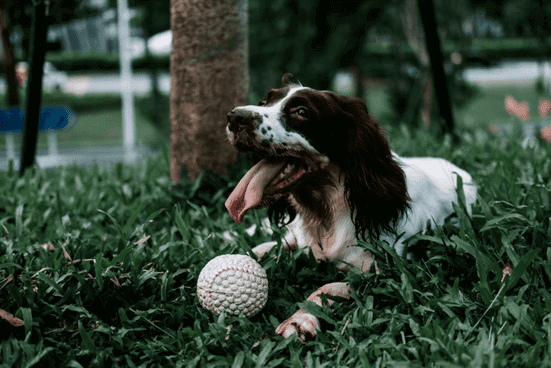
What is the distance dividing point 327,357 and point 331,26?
31.8 ft

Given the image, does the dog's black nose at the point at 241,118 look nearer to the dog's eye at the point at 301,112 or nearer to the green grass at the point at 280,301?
the dog's eye at the point at 301,112

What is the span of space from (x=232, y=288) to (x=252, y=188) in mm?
465

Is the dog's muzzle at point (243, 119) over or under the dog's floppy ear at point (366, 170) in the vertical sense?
over

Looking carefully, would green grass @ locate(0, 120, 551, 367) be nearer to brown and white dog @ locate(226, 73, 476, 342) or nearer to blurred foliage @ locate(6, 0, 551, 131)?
brown and white dog @ locate(226, 73, 476, 342)

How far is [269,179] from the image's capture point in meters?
2.37

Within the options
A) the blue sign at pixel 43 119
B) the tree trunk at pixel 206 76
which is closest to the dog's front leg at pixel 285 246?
the tree trunk at pixel 206 76

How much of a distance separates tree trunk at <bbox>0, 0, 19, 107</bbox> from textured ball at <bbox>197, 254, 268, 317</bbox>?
12110 mm

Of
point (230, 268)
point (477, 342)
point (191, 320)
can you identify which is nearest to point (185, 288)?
point (191, 320)

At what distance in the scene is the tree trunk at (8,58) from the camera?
12109 mm

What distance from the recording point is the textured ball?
2291 millimetres

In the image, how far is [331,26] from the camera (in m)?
10.8

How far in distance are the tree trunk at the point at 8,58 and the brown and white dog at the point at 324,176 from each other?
11.9 meters

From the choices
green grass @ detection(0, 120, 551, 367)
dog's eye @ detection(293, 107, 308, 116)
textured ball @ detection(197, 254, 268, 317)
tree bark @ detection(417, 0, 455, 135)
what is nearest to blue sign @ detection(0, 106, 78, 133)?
green grass @ detection(0, 120, 551, 367)

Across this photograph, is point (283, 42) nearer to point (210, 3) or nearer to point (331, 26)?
point (331, 26)
